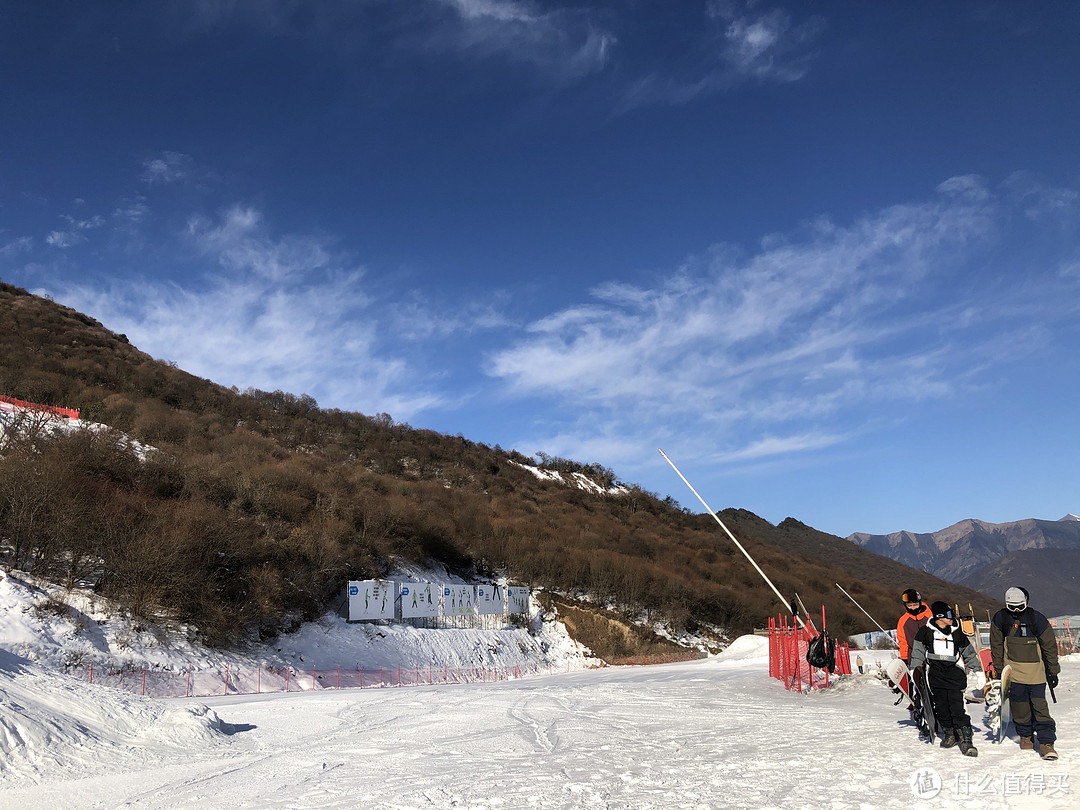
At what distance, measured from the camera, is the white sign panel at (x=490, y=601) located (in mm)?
41250

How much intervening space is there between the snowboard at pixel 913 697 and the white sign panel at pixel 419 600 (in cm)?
3003

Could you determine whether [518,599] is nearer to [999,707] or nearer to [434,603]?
[434,603]

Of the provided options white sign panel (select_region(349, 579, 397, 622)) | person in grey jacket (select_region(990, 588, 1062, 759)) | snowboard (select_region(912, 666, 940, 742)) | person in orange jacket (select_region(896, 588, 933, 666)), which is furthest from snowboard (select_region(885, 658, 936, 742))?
white sign panel (select_region(349, 579, 397, 622))

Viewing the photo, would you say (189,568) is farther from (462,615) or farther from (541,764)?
(541,764)

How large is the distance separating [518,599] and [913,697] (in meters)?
37.6

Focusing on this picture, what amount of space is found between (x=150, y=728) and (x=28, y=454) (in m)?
20.1

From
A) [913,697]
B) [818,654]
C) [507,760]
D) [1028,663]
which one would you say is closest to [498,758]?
[507,760]

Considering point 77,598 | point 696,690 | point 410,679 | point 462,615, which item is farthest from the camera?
point 462,615

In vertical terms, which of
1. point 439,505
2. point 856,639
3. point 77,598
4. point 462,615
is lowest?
point 856,639

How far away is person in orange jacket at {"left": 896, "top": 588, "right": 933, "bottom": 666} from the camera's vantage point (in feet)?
27.1

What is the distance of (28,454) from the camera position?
24.0m

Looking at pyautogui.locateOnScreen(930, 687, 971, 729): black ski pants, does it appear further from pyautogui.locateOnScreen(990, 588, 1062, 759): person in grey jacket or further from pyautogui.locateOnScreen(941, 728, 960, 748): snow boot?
pyautogui.locateOnScreen(990, 588, 1062, 759): person in grey jacket

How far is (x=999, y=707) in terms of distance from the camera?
7.32 metres

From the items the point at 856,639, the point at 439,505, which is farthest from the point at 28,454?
the point at 856,639
